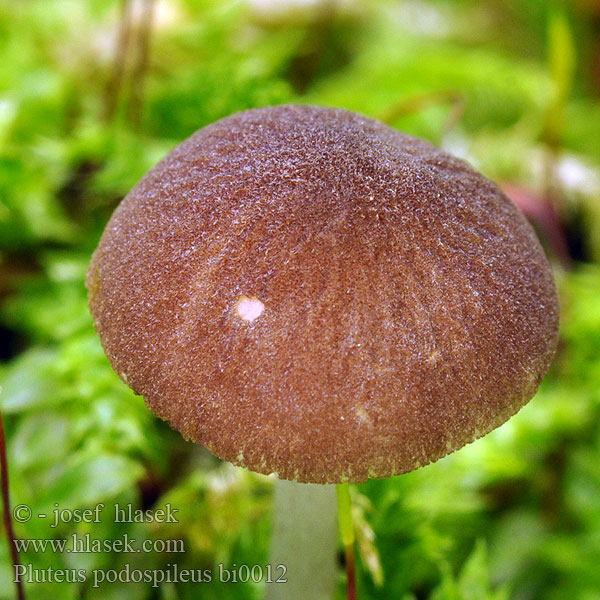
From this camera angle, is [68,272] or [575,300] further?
[575,300]

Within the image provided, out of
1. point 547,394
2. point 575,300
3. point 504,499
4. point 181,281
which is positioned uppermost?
point 181,281

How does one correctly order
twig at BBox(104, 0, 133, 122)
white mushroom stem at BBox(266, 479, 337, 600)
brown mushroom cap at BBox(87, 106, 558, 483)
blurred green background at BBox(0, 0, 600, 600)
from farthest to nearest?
twig at BBox(104, 0, 133, 122) → blurred green background at BBox(0, 0, 600, 600) → white mushroom stem at BBox(266, 479, 337, 600) → brown mushroom cap at BBox(87, 106, 558, 483)

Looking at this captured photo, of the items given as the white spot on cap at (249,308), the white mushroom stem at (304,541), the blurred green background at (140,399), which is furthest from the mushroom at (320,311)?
the blurred green background at (140,399)

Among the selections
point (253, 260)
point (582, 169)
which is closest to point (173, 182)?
point (253, 260)

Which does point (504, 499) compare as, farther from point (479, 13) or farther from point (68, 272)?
point (479, 13)

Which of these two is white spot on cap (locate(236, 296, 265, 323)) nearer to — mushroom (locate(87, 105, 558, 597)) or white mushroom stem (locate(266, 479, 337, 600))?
mushroom (locate(87, 105, 558, 597))

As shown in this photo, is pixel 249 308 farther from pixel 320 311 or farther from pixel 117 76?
pixel 117 76

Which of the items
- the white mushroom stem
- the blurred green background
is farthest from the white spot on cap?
the blurred green background

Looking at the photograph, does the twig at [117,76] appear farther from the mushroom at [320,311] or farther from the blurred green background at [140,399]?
the mushroom at [320,311]
